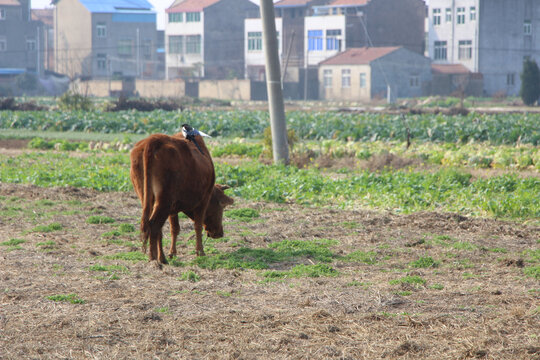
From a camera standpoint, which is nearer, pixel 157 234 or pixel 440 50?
pixel 157 234

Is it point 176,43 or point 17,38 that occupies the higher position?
point 17,38

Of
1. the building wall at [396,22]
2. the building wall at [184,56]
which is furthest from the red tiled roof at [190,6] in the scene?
the building wall at [396,22]

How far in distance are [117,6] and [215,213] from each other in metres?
88.8

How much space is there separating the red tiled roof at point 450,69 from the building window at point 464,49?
3.91ft

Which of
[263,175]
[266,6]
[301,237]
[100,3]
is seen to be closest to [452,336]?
[301,237]

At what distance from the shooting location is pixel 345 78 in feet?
241

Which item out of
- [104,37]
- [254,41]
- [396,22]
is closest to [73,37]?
[104,37]

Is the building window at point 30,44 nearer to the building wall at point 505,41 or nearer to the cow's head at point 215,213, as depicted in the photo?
the building wall at point 505,41

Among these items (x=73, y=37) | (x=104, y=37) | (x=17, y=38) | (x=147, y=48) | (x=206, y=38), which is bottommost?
(x=147, y=48)

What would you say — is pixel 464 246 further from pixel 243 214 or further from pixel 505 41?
pixel 505 41

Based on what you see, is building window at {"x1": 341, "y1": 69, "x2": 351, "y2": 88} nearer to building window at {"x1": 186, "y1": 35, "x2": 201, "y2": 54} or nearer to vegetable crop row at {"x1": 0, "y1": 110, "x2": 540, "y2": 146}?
building window at {"x1": 186, "y1": 35, "x2": 201, "y2": 54}

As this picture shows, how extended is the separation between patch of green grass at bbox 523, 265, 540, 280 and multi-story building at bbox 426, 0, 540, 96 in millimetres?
67529

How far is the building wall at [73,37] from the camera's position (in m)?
91.0

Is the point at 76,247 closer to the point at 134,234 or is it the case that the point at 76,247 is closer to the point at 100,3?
the point at 134,234
